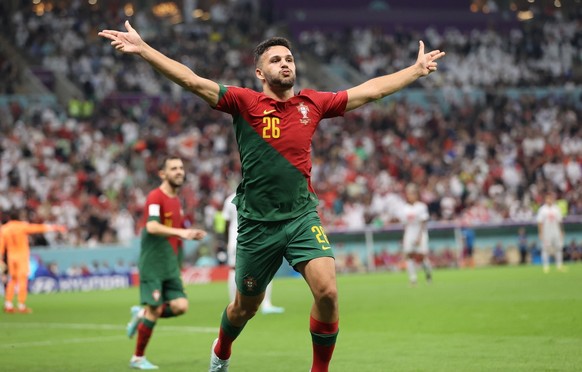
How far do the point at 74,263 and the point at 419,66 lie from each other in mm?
23618

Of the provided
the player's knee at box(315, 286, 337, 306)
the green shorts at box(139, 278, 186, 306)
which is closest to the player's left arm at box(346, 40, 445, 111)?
the player's knee at box(315, 286, 337, 306)

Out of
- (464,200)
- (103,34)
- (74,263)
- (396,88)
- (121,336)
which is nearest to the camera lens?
Result: (103,34)

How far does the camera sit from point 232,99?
27.0 feet

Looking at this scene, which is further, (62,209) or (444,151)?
(444,151)

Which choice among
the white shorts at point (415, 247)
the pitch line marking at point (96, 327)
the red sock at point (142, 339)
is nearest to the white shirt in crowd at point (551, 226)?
the white shorts at point (415, 247)

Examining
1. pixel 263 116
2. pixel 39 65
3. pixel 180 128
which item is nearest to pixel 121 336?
pixel 263 116

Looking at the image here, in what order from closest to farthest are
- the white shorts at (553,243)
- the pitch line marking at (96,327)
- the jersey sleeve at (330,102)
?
the jersey sleeve at (330,102) < the pitch line marking at (96,327) < the white shorts at (553,243)

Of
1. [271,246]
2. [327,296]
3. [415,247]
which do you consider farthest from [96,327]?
[415,247]

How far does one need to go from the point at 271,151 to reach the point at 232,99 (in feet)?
1.74

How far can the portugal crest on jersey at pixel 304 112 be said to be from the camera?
27.4ft

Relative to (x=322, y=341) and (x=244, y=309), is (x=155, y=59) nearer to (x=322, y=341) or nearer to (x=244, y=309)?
(x=244, y=309)

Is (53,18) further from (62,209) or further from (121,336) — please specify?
(121,336)

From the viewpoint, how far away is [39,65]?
134 feet

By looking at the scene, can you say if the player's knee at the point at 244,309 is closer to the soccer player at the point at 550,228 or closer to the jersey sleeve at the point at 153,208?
the jersey sleeve at the point at 153,208
